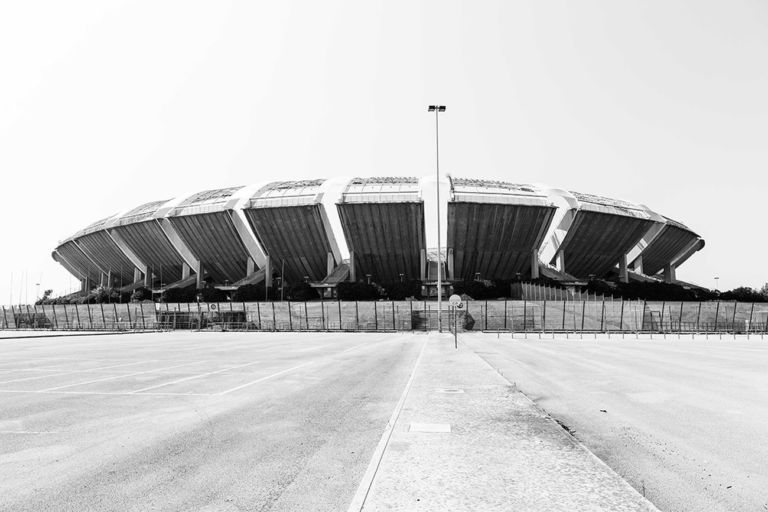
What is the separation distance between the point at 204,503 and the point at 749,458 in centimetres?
487

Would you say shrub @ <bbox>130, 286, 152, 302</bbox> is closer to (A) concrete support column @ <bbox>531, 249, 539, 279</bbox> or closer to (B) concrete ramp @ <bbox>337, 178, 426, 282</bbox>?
(B) concrete ramp @ <bbox>337, 178, 426, 282</bbox>

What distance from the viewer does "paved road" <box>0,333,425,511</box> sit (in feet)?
12.3

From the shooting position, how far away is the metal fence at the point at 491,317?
1578 inches

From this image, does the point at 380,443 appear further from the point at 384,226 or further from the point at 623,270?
the point at 623,270

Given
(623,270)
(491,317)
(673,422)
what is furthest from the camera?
(623,270)

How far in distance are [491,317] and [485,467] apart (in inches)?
1505

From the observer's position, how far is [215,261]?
6900 cm

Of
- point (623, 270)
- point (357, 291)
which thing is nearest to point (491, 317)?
point (357, 291)

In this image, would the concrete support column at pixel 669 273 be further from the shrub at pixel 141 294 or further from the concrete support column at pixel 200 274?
the shrub at pixel 141 294

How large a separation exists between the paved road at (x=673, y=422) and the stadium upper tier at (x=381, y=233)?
46.9 meters

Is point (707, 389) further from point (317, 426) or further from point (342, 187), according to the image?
point (342, 187)

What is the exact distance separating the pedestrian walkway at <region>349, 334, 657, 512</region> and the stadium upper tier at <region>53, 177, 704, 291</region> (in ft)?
172

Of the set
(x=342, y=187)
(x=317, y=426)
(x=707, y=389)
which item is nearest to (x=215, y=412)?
(x=317, y=426)

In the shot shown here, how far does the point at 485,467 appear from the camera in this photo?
4094 millimetres
